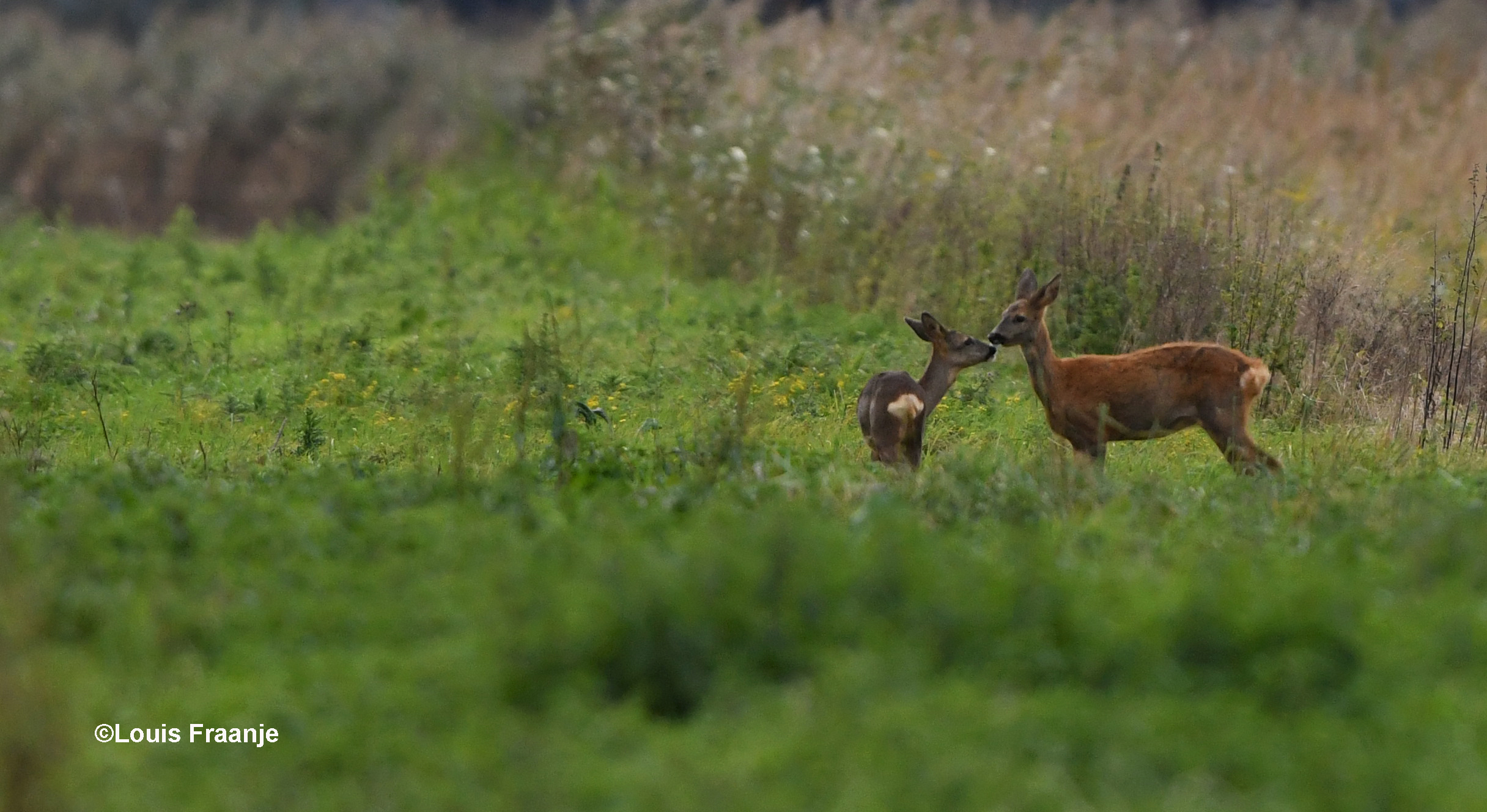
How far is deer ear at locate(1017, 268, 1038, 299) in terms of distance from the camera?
35.1 feet

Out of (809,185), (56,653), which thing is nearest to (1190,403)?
(56,653)

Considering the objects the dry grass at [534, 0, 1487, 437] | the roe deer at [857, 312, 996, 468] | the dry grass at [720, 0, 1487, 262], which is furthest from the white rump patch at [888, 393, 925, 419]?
the dry grass at [720, 0, 1487, 262]

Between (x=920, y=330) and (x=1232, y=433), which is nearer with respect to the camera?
(x=1232, y=433)

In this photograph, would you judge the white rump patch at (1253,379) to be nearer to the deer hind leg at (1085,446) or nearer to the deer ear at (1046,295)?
the deer hind leg at (1085,446)

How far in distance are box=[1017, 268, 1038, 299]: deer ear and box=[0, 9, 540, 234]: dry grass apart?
37.4 ft

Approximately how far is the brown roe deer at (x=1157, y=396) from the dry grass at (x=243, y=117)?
40.2 ft

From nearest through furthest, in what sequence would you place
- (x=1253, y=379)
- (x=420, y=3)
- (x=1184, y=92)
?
(x=1253, y=379) < (x=1184, y=92) < (x=420, y=3)

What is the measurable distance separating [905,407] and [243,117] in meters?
15.5

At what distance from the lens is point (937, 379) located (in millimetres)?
10852

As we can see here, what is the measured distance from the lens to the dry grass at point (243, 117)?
22297 millimetres

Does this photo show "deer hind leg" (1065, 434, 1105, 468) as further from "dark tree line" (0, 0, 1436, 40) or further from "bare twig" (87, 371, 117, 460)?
"dark tree line" (0, 0, 1436, 40)

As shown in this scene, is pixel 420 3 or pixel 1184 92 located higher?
pixel 1184 92

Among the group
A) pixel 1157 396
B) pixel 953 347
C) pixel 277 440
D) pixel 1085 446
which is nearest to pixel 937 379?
pixel 953 347

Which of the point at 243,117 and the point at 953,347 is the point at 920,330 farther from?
the point at 243,117
